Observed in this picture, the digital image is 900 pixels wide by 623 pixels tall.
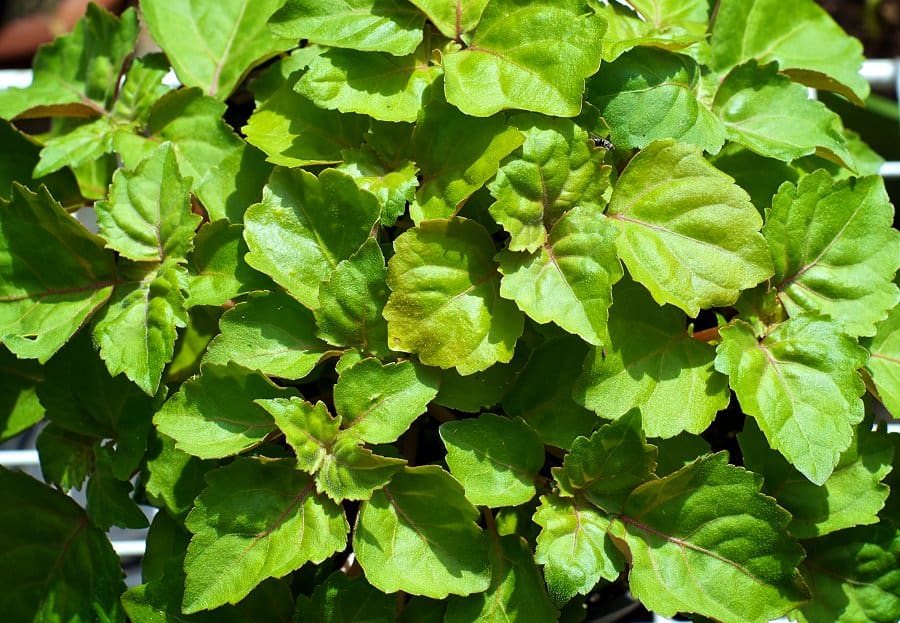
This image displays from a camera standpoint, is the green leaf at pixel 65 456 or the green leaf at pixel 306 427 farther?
the green leaf at pixel 65 456

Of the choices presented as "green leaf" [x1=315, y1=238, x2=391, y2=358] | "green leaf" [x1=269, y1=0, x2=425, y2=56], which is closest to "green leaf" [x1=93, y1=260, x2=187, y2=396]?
"green leaf" [x1=315, y1=238, x2=391, y2=358]

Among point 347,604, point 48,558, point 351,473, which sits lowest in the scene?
point 48,558

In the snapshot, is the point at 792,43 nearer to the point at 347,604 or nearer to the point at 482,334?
the point at 482,334

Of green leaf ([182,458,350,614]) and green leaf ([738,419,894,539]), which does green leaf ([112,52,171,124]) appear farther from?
green leaf ([738,419,894,539])

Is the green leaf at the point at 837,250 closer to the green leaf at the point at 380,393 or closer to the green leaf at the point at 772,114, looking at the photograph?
the green leaf at the point at 772,114

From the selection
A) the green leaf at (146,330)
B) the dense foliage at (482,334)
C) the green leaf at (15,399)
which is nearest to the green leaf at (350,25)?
the dense foliage at (482,334)

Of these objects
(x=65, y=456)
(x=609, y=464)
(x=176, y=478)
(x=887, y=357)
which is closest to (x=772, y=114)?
(x=887, y=357)
